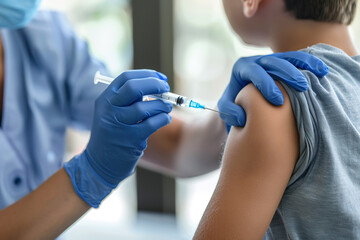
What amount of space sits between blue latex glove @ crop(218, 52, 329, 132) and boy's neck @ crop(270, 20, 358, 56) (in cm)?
10

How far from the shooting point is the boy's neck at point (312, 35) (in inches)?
31.9

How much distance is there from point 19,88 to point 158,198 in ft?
3.35

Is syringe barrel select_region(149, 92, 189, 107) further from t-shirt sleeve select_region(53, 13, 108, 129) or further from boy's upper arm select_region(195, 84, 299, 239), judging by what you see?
t-shirt sleeve select_region(53, 13, 108, 129)

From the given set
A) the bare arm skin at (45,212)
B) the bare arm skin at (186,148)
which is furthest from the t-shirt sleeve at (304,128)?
the bare arm skin at (45,212)

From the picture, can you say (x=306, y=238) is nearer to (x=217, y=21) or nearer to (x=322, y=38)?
(x=322, y=38)

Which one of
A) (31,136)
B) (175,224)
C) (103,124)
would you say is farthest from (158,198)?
(103,124)

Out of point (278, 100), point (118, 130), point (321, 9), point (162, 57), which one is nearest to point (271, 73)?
point (278, 100)

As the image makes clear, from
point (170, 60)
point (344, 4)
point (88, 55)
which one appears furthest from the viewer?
point (170, 60)

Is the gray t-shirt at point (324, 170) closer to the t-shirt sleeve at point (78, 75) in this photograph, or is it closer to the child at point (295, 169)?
the child at point (295, 169)

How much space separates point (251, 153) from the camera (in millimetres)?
673

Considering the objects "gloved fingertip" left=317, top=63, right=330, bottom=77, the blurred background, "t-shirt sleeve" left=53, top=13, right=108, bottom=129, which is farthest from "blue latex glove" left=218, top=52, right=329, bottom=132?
the blurred background

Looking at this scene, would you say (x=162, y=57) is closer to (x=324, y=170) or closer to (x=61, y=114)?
(x=61, y=114)

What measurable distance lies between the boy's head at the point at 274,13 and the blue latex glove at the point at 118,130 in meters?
0.24

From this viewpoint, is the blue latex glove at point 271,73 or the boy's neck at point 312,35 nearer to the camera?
the blue latex glove at point 271,73
